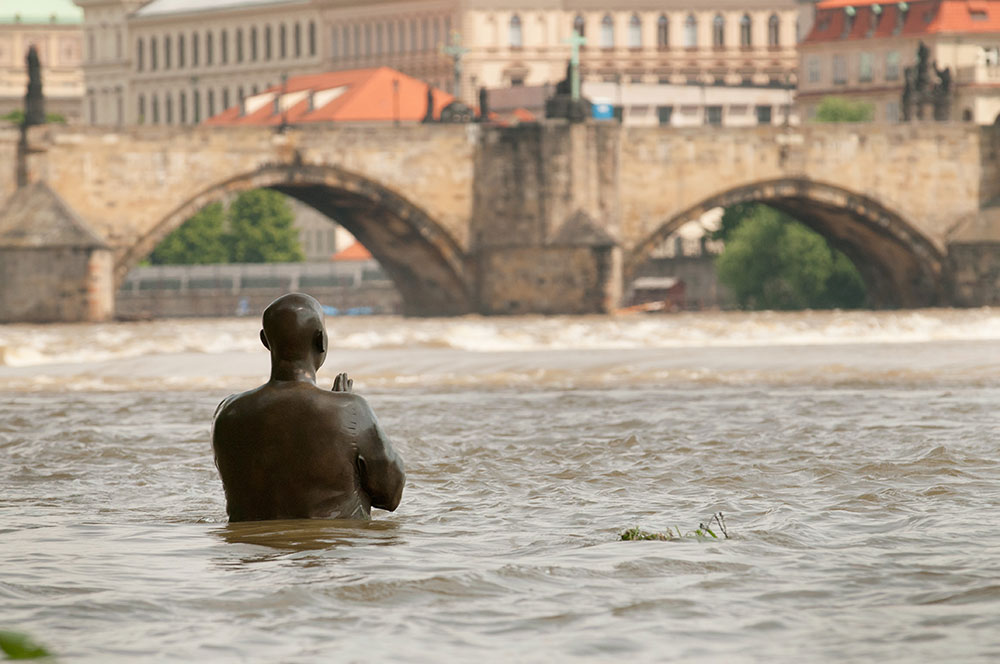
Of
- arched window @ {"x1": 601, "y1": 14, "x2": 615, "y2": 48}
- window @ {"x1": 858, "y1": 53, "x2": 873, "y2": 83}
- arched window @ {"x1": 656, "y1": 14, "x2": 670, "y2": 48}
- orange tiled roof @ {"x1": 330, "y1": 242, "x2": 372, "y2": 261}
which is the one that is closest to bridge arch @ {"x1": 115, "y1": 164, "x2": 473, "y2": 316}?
window @ {"x1": 858, "y1": 53, "x2": 873, "y2": 83}

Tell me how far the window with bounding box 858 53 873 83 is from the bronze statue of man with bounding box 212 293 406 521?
8043 cm

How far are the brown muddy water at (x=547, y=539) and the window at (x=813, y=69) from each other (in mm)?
70842

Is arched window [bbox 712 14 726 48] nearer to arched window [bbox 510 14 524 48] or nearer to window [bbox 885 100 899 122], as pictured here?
arched window [bbox 510 14 524 48]

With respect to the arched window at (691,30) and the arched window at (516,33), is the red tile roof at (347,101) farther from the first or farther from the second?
the arched window at (691,30)

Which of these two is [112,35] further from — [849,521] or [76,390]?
[849,521]

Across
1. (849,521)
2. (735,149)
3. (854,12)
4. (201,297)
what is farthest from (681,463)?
(854,12)

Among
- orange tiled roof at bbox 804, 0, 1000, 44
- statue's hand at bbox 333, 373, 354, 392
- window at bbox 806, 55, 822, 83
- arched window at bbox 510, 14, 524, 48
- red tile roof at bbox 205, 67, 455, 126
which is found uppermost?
arched window at bbox 510, 14, 524, 48

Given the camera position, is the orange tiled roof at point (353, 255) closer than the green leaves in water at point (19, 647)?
No

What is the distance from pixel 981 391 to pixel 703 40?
287 ft

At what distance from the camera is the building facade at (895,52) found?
80.4m

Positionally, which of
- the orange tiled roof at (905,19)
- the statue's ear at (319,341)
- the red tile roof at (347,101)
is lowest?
the statue's ear at (319,341)

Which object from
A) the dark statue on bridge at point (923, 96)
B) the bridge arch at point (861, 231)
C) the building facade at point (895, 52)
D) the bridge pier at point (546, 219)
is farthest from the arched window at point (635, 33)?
the bridge pier at point (546, 219)

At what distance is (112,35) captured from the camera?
122 meters

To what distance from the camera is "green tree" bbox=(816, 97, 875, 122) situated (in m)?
73.4
